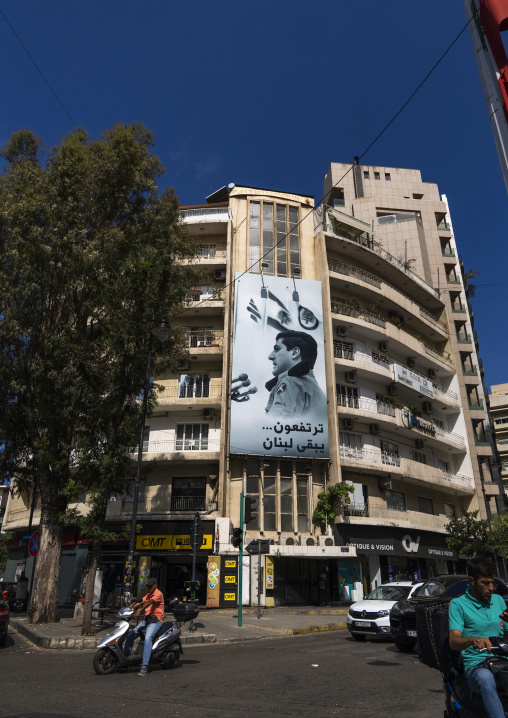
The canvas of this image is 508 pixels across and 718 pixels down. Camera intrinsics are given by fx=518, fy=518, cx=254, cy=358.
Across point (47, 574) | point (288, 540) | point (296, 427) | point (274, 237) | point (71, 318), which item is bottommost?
point (47, 574)

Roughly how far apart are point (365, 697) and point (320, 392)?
21.1 m

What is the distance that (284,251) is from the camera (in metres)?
30.5

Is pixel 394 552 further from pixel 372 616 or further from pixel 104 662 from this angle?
pixel 104 662

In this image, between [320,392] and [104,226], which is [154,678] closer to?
[104,226]

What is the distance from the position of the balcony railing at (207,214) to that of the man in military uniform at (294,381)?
822cm

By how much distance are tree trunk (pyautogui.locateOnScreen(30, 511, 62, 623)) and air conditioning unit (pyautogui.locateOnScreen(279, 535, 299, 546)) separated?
1120 cm

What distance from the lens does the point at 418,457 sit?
33938 millimetres

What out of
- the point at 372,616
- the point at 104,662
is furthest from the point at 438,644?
the point at 372,616

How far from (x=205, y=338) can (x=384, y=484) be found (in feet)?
42.5

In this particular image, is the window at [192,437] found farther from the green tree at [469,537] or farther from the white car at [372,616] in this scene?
the green tree at [469,537]

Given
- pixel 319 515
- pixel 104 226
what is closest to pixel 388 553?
pixel 319 515

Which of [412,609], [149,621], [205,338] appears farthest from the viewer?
[205,338]

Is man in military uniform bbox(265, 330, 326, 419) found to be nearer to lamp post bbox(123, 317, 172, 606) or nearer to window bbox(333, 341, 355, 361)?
window bbox(333, 341, 355, 361)

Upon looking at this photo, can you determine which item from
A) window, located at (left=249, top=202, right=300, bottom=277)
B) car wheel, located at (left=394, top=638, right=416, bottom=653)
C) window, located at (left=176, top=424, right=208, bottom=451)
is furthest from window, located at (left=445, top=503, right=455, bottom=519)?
car wheel, located at (left=394, top=638, right=416, bottom=653)
